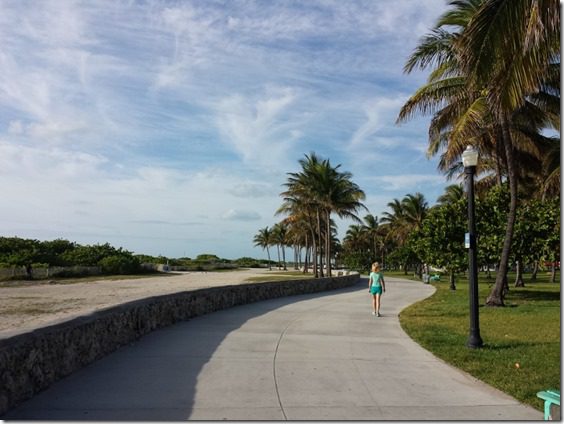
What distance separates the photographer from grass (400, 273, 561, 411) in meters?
7.13

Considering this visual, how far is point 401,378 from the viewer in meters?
7.25

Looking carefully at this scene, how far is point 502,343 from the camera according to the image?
10.3m

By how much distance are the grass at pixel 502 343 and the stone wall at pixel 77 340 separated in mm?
5295

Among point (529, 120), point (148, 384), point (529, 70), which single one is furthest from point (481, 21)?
point (529, 120)

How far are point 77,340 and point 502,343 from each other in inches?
302

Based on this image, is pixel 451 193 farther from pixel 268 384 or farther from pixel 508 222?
pixel 268 384

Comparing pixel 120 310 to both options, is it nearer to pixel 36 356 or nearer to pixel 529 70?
pixel 36 356

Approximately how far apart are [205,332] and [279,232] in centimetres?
9389

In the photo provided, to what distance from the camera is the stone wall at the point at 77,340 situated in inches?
217

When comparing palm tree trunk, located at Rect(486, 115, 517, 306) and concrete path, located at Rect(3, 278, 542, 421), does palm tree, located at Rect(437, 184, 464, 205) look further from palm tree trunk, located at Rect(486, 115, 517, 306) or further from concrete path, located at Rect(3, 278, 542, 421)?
concrete path, located at Rect(3, 278, 542, 421)

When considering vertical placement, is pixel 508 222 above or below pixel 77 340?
above

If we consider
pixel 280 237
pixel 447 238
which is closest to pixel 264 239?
pixel 280 237

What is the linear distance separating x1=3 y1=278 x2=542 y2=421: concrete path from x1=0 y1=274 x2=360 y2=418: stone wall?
17 centimetres

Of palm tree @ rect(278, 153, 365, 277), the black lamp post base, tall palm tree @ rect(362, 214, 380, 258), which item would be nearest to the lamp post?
the black lamp post base
